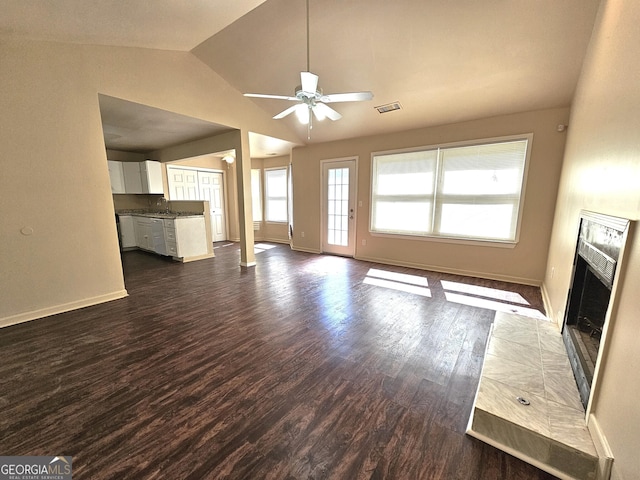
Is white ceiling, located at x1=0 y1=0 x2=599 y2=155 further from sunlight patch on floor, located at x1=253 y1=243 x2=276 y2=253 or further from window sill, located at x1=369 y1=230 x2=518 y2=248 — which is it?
sunlight patch on floor, located at x1=253 y1=243 x2=276 y2=253

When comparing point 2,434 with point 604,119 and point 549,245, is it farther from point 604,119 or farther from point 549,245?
point 549,245

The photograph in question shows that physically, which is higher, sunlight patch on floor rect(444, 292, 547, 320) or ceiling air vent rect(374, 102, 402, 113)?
ceiling air vent rect(374, 102, 402, 113)

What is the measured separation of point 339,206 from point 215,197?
4007mm

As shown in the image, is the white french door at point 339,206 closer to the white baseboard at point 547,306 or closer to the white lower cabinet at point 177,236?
the white lower cabinet at point 177,236

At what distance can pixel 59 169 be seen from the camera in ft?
8.97

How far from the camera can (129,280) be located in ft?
13.2

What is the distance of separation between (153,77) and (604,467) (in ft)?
16.5

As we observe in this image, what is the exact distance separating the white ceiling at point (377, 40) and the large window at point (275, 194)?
10.3 ft

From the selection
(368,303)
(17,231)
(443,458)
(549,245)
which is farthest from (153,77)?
(549,245)

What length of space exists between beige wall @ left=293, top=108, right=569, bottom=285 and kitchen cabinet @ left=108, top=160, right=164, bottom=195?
336cm

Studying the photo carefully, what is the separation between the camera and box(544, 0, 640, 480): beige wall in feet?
3.41

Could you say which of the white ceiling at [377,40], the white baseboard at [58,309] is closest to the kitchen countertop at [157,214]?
the white ceiling at [377,40]

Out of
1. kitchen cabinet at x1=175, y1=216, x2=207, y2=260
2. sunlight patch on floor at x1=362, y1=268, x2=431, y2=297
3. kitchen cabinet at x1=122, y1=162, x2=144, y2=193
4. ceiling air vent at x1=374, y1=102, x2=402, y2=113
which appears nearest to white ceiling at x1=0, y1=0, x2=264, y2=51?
ceiling air vent at x1=374, y1=102, x2=402, y2=113

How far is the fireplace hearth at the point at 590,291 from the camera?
135cm
